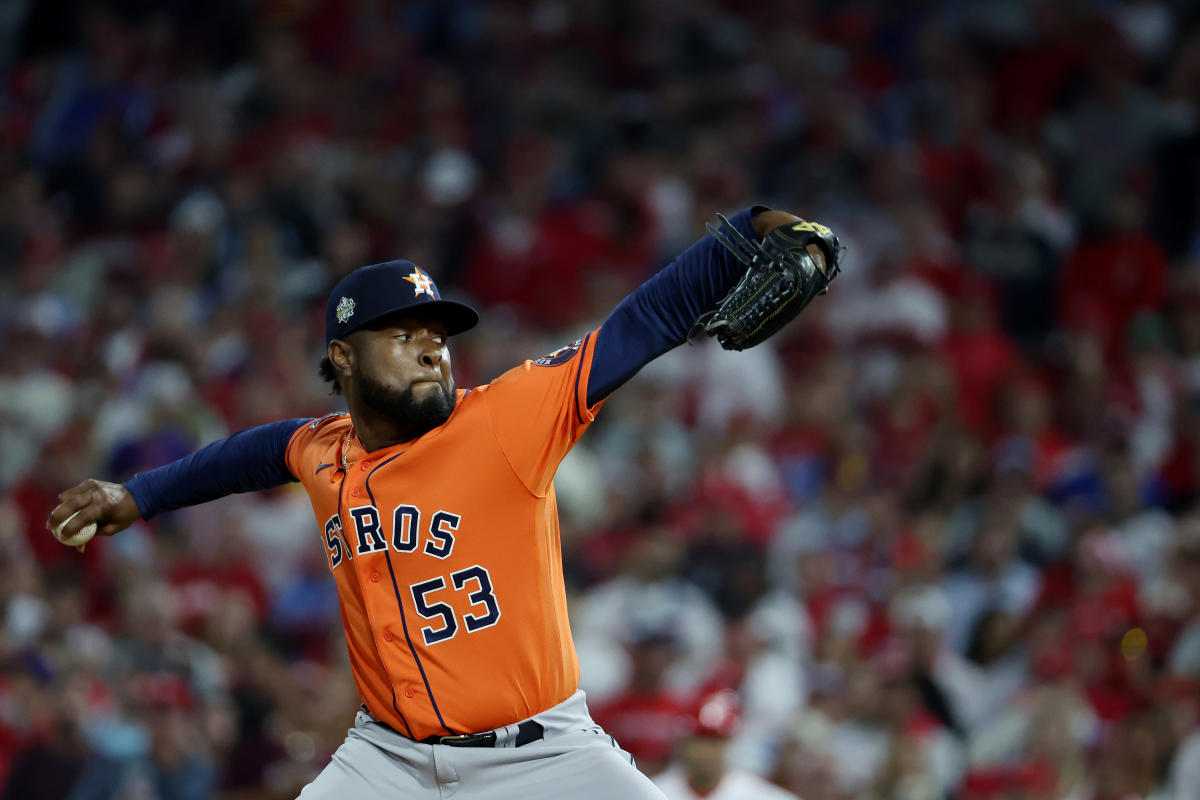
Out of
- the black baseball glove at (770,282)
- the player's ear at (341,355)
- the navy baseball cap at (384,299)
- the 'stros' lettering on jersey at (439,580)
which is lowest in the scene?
the 'stros' lettering on jersey at (439,580)

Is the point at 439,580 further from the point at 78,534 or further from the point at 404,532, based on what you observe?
the point at 78,534

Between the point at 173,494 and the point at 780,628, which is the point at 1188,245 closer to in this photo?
the point at 780,628

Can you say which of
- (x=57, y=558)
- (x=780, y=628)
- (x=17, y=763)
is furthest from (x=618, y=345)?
(x=57, y=558)

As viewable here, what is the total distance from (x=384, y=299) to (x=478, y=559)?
634 millimetres

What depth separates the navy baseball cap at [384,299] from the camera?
3441 mm

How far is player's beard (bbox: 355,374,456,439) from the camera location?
3.45 metres

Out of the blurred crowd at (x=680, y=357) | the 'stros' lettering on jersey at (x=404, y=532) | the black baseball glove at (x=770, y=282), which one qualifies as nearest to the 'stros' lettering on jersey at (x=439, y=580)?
the 'stros' lettering on jersey at (x=404, y=532)

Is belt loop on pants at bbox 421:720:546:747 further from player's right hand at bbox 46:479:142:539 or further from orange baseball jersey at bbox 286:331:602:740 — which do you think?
player's right hand at bbox 46:479:142:539

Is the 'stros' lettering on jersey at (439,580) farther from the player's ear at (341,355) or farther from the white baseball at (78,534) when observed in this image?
the white baseball at (78,534)

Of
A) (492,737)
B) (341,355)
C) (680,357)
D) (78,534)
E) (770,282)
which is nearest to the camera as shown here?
(770,282)

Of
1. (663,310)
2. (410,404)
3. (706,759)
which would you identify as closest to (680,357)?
(706,759)

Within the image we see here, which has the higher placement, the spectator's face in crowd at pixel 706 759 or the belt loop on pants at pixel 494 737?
the belt loop on pants at pixel 494 737

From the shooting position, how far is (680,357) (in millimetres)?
8461

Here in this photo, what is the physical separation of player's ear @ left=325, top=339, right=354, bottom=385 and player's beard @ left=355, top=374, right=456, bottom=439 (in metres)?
0.07
